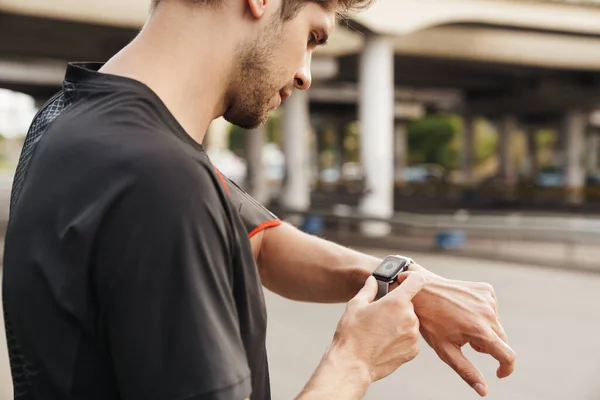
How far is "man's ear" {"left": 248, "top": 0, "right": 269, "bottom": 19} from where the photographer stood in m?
1.25

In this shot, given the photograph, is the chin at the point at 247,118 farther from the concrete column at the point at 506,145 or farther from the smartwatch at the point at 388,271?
the concrete column at the point at 506,145

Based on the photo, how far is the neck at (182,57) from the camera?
4.10ft

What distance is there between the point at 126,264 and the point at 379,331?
0.52 meters

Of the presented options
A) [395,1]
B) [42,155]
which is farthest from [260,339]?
[395,1]

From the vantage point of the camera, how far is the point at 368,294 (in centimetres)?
144

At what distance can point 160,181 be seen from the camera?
3.41 feet

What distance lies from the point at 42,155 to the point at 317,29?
1.82 ft

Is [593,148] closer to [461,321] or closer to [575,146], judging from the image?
[575,146]

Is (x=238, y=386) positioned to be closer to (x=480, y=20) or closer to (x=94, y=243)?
(x=94, y=243)

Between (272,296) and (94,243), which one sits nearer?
(94,243)

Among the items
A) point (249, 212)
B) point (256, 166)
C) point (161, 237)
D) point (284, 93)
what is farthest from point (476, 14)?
point (161, 237)

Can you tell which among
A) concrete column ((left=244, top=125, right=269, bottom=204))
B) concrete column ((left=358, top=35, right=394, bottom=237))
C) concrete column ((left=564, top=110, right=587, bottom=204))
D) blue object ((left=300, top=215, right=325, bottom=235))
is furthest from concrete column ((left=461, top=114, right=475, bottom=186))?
blue object ((left=300, top=215, right=325, bottom=235))

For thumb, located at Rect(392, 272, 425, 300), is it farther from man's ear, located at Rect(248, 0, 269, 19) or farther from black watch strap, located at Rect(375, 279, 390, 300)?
man's ear, located at Rect(248, 0, 269, 19)

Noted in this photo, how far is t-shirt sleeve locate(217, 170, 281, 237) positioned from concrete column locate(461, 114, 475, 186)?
50.8 meters
